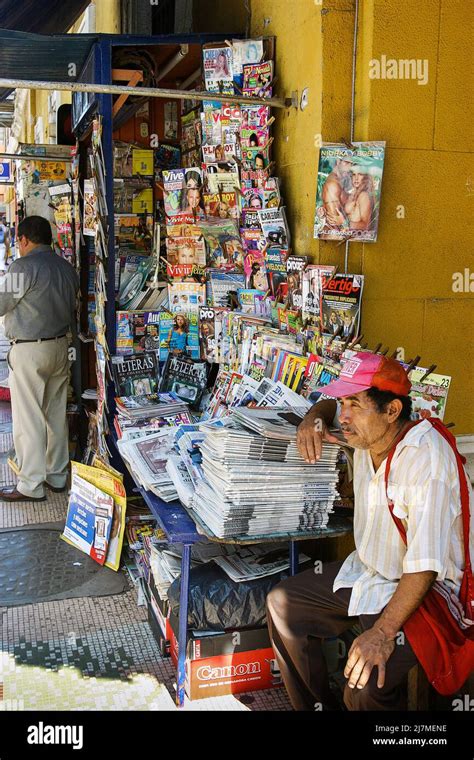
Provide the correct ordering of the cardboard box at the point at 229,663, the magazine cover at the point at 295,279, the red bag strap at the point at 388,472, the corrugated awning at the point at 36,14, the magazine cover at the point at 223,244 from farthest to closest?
the corrugated awning at the point at 36,14 → the magazine cover at the point at 223,244 → the magazine cover at the point at 295,279 → the cardboard box at the point at 229,663 → the red bag strap at the point at 388,472

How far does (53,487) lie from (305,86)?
10.6 feet

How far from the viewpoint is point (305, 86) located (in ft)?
10.9

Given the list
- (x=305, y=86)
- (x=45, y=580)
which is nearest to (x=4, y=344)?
(x=45, y=580)

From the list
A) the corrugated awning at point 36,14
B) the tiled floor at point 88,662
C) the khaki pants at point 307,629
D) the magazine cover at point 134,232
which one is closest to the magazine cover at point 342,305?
the khaki pants at point 307,629

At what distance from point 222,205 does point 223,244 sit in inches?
8.7

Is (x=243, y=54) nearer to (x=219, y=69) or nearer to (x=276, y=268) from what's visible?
(x=219, y=69)

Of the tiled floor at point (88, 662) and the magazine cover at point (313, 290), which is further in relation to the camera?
the magazine cover at point (313, 290)

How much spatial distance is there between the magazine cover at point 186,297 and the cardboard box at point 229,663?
1981 millimetres

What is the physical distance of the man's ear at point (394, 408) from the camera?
2320 mm

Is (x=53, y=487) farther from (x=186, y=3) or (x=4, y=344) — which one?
(x=4, y=344)

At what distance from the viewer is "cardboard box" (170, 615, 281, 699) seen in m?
A: 2.75

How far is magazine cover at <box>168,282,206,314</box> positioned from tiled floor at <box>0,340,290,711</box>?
1.62 meters

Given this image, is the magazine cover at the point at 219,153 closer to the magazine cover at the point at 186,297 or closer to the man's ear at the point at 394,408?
the magazine cover at the point at 186,297

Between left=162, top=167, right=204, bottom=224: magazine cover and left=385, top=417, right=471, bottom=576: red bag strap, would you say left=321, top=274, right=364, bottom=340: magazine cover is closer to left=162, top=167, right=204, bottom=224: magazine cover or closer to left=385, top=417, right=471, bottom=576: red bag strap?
left=385, top=417, right=471, bottom=576: red bag strap
